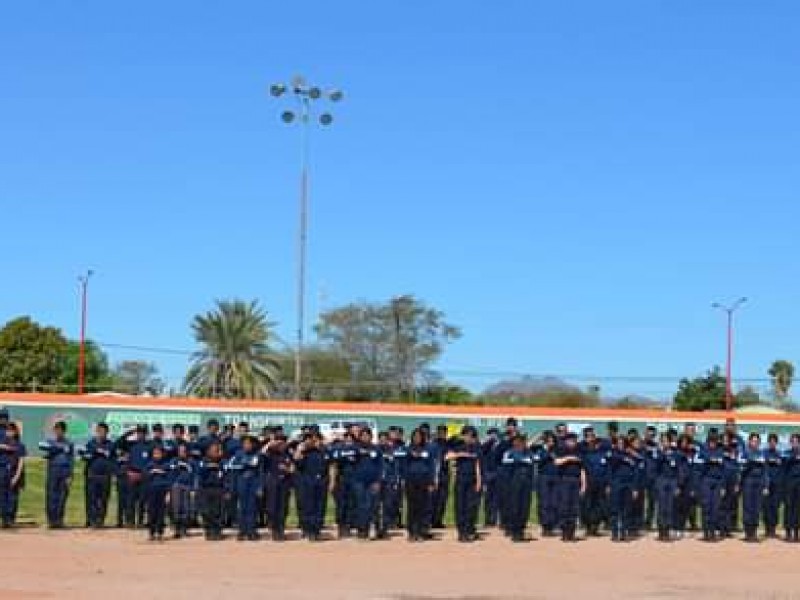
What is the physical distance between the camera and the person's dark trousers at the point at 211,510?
22938mm

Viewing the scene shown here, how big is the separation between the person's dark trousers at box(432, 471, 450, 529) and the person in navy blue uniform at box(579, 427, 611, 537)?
98.4 inches

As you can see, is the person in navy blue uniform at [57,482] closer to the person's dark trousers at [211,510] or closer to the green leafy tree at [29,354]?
the person's dark trousers at [211,510]

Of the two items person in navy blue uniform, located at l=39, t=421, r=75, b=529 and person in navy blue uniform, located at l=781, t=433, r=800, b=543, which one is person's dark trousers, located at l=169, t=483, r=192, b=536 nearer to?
person in navy blue uniform, located at l=39, t=421, r=75, b=529

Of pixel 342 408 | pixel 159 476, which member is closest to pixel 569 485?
pixel 159 476

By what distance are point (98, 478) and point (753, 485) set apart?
11.7m

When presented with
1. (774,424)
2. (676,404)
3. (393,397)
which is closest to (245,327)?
(393,397)

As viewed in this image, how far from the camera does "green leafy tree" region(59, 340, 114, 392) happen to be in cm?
10050

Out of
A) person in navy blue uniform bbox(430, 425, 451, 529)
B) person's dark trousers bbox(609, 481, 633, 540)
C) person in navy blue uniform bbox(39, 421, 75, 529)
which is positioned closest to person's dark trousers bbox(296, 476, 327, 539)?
person in navy blue uniform bbox(430, 425, 451, 529)

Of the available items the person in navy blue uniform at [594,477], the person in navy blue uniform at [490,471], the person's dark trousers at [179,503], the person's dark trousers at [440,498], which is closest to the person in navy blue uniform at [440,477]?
the person's dark trousers at [440,498]

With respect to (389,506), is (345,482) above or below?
above

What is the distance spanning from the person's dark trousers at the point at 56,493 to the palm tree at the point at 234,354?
71708mm

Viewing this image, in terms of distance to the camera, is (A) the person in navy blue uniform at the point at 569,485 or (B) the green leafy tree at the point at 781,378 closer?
(A) the person in navy blue uniform at the point at 569,485

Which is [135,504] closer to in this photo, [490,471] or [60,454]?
[60,454]

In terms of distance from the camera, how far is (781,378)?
393 feet
